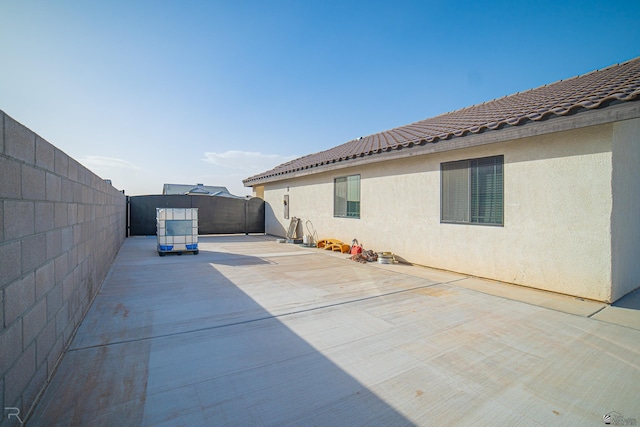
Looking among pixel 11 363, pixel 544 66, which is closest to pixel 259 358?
pixel 11 363

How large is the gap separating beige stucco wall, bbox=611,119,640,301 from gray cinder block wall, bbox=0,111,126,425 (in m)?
6.66

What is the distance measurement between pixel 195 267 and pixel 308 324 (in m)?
4.55

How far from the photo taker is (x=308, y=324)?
3645 millimetres

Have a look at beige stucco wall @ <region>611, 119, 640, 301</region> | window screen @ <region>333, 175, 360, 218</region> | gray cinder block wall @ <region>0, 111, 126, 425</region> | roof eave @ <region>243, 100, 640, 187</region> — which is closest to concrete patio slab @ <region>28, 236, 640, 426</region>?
gray cinder block wall @ <region>0, 111, 126, 425</region>

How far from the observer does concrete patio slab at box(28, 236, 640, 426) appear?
206 cm

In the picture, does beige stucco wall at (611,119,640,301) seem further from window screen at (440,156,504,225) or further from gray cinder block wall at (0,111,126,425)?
gray cinder block wall at (0,111,126,425)

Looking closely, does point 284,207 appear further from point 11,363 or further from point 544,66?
point 11,363

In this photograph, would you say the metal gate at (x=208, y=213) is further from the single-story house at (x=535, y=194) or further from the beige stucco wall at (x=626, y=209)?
the beige stucco wall at (x=626, y=209)

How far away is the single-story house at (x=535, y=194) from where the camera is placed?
4.43 metres

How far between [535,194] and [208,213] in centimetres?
1406

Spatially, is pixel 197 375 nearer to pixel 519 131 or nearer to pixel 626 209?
pixel 519 131

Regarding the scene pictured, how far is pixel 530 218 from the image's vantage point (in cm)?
525

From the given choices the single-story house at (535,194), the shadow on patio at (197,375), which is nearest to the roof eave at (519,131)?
the single-story house at (535,194)

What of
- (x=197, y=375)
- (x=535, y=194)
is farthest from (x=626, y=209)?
(x=197, y=375)
